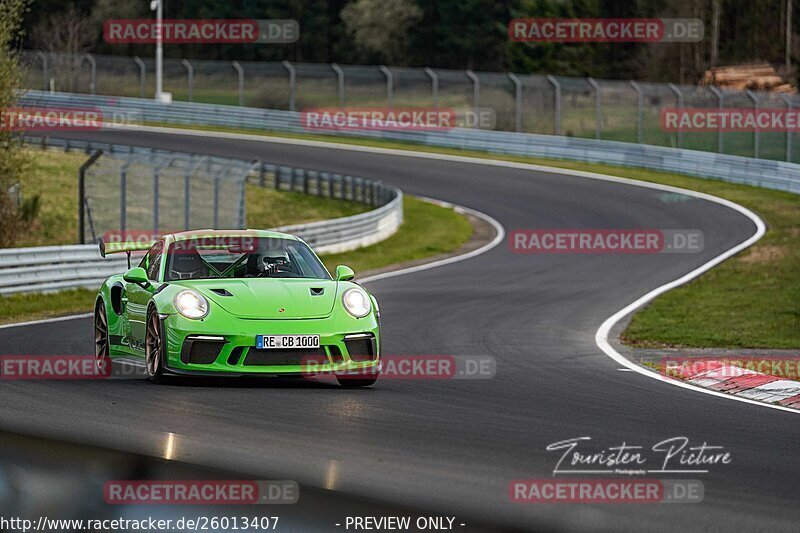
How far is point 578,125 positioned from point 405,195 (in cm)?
1650

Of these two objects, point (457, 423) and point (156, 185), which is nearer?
point (457, 423)

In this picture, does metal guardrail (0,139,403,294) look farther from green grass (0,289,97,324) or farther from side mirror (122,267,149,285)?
side mirror (122,267,149,285)

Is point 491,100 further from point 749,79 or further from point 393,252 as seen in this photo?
point 393,252

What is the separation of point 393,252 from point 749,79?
132ft

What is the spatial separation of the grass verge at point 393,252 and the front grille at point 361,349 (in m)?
8.31

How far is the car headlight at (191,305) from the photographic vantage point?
10039 millimetres

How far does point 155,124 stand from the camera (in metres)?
56.4

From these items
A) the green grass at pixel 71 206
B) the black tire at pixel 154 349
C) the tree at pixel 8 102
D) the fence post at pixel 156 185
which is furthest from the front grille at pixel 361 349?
the green grass at pixel 71 206

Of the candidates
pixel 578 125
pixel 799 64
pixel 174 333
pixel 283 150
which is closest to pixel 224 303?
pixel 174 333

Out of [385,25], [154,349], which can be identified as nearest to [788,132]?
[154,349]

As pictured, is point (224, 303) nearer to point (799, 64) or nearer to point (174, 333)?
point (174, 333)

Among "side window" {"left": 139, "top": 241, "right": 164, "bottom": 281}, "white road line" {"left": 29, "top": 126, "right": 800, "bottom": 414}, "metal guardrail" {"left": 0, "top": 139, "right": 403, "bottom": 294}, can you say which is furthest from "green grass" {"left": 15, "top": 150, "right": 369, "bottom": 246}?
"side window" {"left": 139, "top": 241, "right": 164, "bottom": 281}

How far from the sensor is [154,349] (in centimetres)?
1041

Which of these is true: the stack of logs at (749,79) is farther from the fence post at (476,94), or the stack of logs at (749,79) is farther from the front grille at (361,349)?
the front grille at (361,349)
